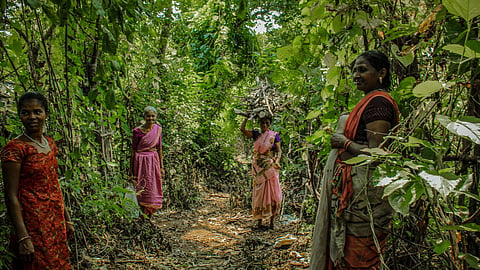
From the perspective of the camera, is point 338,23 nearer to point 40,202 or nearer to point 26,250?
point 40,202

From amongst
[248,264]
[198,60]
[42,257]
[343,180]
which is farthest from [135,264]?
[198,60]

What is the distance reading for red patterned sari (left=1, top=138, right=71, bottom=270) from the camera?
1.99 m

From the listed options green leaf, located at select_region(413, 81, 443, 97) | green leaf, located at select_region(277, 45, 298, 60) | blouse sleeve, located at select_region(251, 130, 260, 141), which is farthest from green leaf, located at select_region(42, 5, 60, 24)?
blouse sleeve, located at select_region(251, 130, 260, 141)

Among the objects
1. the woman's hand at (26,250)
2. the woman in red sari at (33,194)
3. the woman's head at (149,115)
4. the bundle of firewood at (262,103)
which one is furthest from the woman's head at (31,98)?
the bundle of firewood at (262,103)

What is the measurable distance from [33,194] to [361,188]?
6.61 ft

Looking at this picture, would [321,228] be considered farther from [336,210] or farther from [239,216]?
[239,216]

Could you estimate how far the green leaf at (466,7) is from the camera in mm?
828

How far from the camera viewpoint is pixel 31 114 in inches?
81.1

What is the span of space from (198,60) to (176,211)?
4.83 m

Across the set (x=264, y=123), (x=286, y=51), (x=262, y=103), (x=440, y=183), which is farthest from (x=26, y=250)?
(x=262, y=103)

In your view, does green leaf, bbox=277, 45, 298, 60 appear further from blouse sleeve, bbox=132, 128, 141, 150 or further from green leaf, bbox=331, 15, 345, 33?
blouse sleeve, bbox=132, 128, 141, 150

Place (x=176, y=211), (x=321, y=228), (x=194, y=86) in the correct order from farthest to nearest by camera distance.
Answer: (x=194, y=86) < (x=176, y=211) < (x=321, y=228)

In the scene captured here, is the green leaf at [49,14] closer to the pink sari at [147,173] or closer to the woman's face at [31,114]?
the woman's face at [31,114]

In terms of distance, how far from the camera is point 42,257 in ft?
6.70
